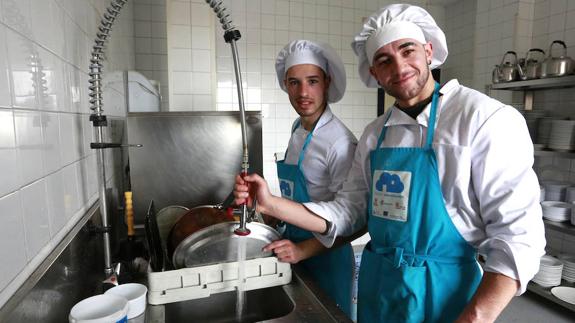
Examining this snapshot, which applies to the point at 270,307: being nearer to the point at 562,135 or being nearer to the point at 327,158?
the point at 327,158

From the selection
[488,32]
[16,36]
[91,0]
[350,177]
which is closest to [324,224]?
[350,177]

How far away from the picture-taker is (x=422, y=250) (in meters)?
0.90

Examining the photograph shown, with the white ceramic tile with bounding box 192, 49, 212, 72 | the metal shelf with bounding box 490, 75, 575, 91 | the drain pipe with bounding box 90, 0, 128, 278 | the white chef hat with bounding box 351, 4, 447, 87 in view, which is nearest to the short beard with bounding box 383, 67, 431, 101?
the white chef hat with bounding box 351, 4, 447, 87

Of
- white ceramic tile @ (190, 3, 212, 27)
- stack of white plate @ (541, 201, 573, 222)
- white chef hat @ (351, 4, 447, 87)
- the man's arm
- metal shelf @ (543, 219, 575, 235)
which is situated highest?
white ceramic tile @ (190, 3, 212, 27)

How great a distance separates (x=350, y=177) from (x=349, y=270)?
37 centimetres

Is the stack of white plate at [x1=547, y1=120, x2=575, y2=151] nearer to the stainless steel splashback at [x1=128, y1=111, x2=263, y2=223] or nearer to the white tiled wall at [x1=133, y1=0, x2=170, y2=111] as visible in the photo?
the stainless steel splashback at [x1=128, y1=111, x2=263, y2=223]

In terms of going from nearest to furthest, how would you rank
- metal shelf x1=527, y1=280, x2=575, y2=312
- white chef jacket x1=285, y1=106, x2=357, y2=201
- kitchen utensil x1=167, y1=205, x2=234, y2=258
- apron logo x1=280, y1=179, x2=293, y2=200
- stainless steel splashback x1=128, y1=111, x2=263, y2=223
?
1. kitchen utensil x1=167, y1=205, x2=234, y2=258
2. white chef jacket x1=285, y1=106, x2=357, y2=201
3. apron logo x1=280, y1=179, x2=293, y2=200
4. stainless steel splashback x1=128, y1=111, x2=263, y2=223
5. metal shelf x1=527, y1=280, x2=575, y2=312

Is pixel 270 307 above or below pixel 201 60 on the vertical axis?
below

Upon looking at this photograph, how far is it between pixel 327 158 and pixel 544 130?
221 centimetres

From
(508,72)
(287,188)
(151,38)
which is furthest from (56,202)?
(508,72)

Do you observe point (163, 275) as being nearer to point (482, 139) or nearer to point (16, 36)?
point (16, 36)

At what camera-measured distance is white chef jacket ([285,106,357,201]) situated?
4.07 feet

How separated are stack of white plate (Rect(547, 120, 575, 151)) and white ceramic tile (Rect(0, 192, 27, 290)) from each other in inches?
116

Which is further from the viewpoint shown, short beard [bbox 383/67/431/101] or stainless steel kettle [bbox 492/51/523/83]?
stainless steel kettle [bbox 492/51/523/83]
